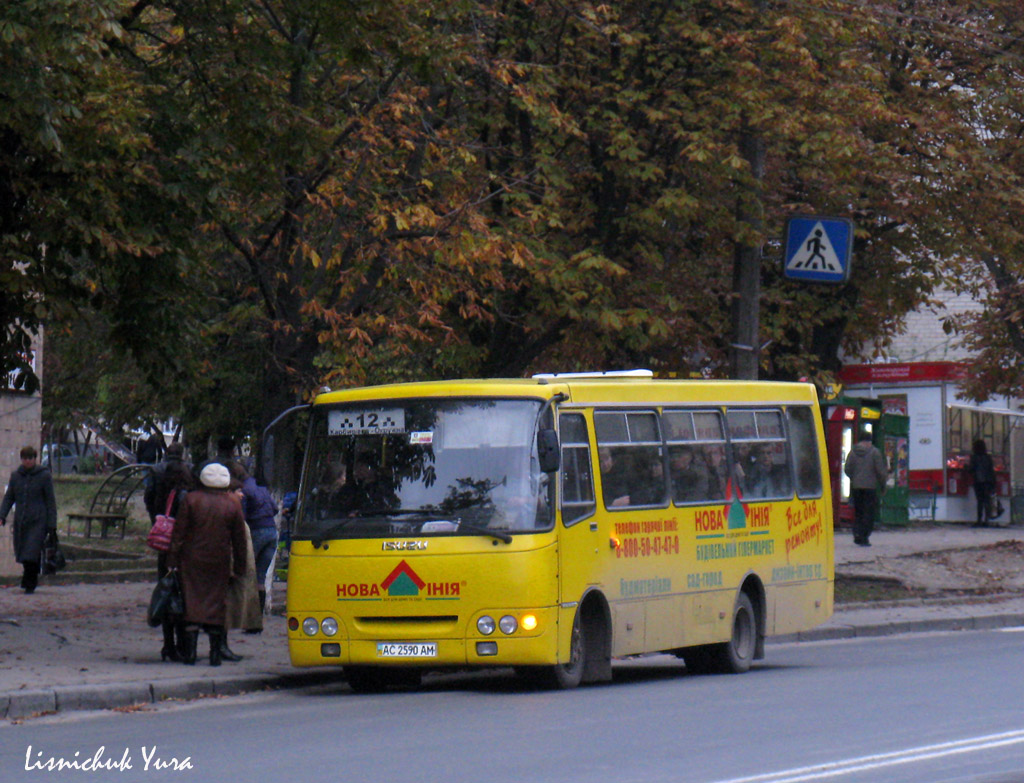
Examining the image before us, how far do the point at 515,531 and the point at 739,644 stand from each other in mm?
3763

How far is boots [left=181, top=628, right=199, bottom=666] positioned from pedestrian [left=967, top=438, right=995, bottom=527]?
26.9 metres

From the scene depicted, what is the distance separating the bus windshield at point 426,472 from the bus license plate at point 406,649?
866 millimetres

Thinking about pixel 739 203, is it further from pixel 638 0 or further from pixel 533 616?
pixel 533 616

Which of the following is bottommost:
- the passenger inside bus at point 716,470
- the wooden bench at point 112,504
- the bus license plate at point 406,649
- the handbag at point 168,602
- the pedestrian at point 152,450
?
the bus license plate at point 406,649

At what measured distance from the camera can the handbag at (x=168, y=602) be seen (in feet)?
47.3

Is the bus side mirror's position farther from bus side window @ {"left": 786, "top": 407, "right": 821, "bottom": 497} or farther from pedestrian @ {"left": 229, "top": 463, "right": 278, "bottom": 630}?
pedestrian @ {"left": 229, "top": 463, "right": 278, "bottom": 630}

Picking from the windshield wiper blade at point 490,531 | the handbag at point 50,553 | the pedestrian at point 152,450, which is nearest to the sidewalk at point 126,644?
the handbag at point 50,553

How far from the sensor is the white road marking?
8500mm

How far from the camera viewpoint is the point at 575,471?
13.8m

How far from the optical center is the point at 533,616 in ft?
42.5

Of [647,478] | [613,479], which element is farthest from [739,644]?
[613,479]

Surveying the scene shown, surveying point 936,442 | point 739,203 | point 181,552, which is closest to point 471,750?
point 181,552

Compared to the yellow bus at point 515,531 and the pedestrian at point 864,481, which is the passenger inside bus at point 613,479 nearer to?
the yellow bus at point 515,531

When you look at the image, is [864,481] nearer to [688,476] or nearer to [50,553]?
[50,553]
